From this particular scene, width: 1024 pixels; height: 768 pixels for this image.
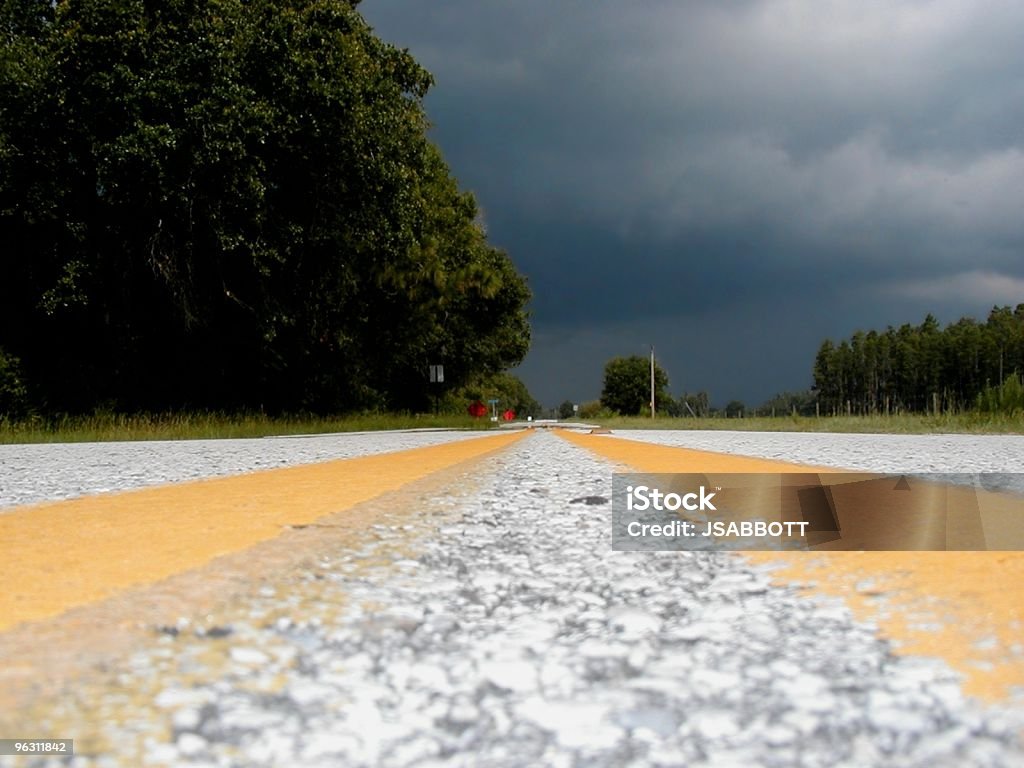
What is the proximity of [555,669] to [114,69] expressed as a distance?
56.5 ft

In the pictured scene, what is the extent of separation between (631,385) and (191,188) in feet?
458

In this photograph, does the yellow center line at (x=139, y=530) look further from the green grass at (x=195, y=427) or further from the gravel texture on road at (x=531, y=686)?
the green grass at (x=195, y=427)

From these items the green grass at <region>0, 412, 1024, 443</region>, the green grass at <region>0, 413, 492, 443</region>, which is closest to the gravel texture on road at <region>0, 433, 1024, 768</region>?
the green grass at <region>0, 412, 1024, 443</region>

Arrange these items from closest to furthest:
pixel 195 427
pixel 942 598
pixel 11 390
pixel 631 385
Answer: pixel 942 598 → pixel 195 427 → pixel 11 390 → pixel 631 385

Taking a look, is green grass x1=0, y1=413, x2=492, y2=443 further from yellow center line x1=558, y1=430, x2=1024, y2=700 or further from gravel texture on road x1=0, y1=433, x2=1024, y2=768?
yellow center line x1=558, y1=430, x2=1024, y2=700

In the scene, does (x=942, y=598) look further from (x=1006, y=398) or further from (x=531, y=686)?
(x=1006, y=398)

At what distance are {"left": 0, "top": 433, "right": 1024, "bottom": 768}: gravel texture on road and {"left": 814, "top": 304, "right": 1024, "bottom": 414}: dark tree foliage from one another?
98.2m

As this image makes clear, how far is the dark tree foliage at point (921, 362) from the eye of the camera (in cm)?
10219

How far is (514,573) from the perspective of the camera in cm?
184

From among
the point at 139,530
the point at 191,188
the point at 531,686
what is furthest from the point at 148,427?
the point at 531,686

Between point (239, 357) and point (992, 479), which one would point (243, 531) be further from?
point (239, 357)

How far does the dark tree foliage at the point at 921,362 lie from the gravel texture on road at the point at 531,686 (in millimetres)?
98201

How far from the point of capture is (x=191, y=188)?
51.0ft

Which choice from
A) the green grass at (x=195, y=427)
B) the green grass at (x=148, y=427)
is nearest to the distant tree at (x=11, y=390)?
the green grass at (x=148, y=427)
